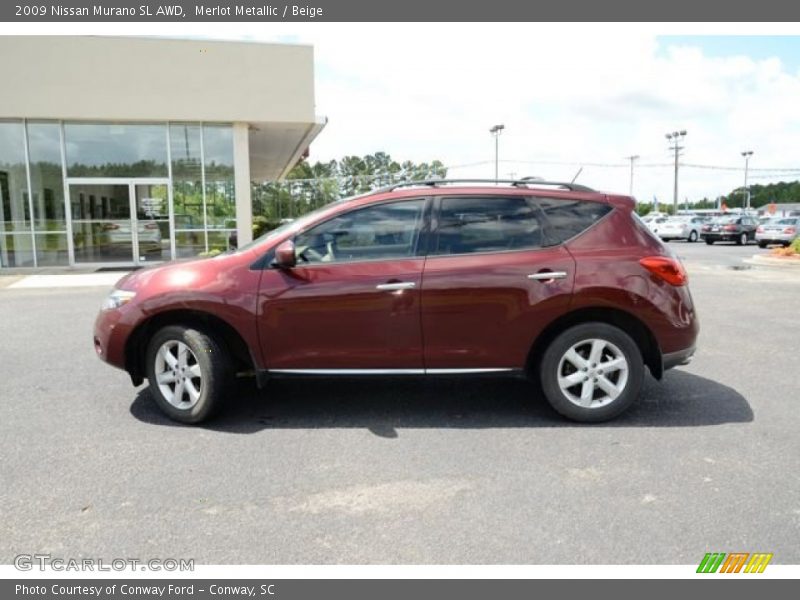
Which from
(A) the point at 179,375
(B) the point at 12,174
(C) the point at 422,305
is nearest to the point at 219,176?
(B) the point at 12,174

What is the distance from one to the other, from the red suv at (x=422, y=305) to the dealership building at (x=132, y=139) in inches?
516

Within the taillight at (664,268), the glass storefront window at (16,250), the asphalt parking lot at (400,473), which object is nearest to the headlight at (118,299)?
the asphalt parking lot at (400,473)

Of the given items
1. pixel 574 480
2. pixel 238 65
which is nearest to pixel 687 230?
pixel 238 65

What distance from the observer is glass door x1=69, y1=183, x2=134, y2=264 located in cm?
1677

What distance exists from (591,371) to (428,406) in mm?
1284

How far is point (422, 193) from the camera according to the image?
4770 millimetres

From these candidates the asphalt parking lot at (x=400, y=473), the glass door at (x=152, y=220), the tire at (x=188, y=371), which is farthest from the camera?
the glass door at (x=152, y=220)

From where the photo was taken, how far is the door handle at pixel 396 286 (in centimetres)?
449

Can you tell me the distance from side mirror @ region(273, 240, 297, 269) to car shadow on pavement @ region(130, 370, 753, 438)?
1.15 metres

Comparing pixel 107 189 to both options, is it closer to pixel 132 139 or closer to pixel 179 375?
pixel 132 139

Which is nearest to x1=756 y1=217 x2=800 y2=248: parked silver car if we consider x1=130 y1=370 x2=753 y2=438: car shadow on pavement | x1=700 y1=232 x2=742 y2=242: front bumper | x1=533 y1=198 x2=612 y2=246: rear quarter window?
x1=700 y1=232 x2=742 y2=242: front bumper

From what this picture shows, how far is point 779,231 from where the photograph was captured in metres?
26.6

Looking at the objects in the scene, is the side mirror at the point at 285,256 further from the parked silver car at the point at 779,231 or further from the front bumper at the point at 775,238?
the parked silver car at the point at 779,231

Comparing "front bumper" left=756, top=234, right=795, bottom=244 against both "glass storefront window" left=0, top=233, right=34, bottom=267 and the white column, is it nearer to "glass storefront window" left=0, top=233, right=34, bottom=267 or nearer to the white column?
the white column
